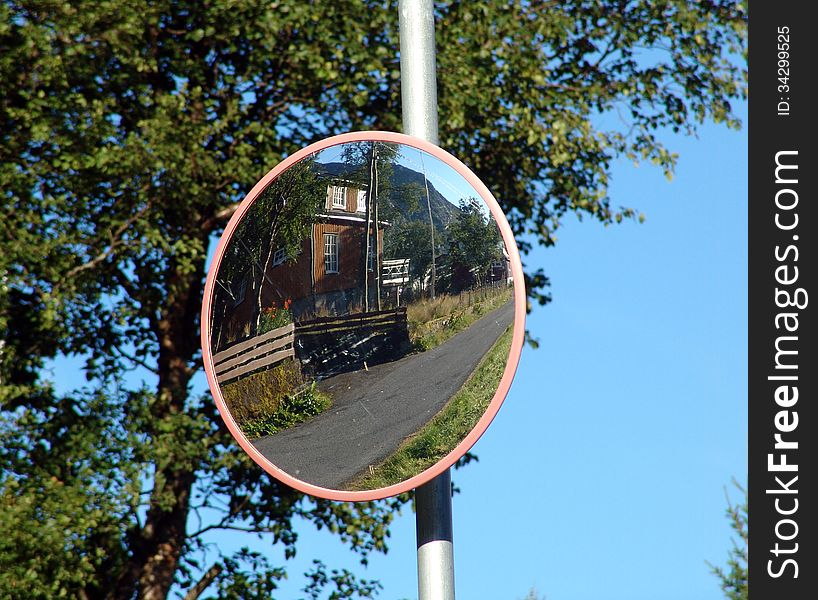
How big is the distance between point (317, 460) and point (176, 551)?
697 centimetres

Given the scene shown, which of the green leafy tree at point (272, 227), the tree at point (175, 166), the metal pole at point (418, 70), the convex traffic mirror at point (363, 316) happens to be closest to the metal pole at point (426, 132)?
the metal pole at point (418, 70)

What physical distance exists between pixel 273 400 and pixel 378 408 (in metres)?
0.37

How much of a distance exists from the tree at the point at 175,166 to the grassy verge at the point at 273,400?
4.59m

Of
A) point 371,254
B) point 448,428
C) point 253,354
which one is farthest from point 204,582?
point 448,428

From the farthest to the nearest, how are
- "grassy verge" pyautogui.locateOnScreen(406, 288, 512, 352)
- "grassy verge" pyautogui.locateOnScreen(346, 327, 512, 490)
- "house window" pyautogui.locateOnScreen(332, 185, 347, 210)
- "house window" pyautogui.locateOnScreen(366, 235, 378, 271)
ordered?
"house window" pyautogui.locateOnScreen(332, 185, 347, 210) < "house window" pyautogui.locateOnScreen(366, 235, 378, 271) < "grassy verge" pyautogui.locateOnScreen(406, 288, 512, 352) < "grassy verge" pyautogui.locateOnScreen(346, 327, 512, 490)

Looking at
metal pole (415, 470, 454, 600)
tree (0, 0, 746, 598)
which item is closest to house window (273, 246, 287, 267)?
metal pole (415, 470, 454, 600)

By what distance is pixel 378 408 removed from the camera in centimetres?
313

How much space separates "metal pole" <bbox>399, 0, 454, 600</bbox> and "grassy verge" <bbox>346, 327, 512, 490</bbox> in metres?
0.09

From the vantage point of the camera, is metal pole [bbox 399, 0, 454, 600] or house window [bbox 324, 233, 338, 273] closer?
metal pole [bbox 399, 0, 454, 600]

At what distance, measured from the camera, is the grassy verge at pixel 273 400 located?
128 inches

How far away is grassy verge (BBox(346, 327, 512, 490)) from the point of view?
3012 millimetres

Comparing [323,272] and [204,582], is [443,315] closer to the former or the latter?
[323,272]

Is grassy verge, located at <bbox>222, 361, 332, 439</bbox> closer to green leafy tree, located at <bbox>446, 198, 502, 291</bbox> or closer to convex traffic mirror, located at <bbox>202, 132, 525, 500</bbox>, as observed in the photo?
convex traffic mirror, located at <bbox>202, 132, 525, 500</bbox>
